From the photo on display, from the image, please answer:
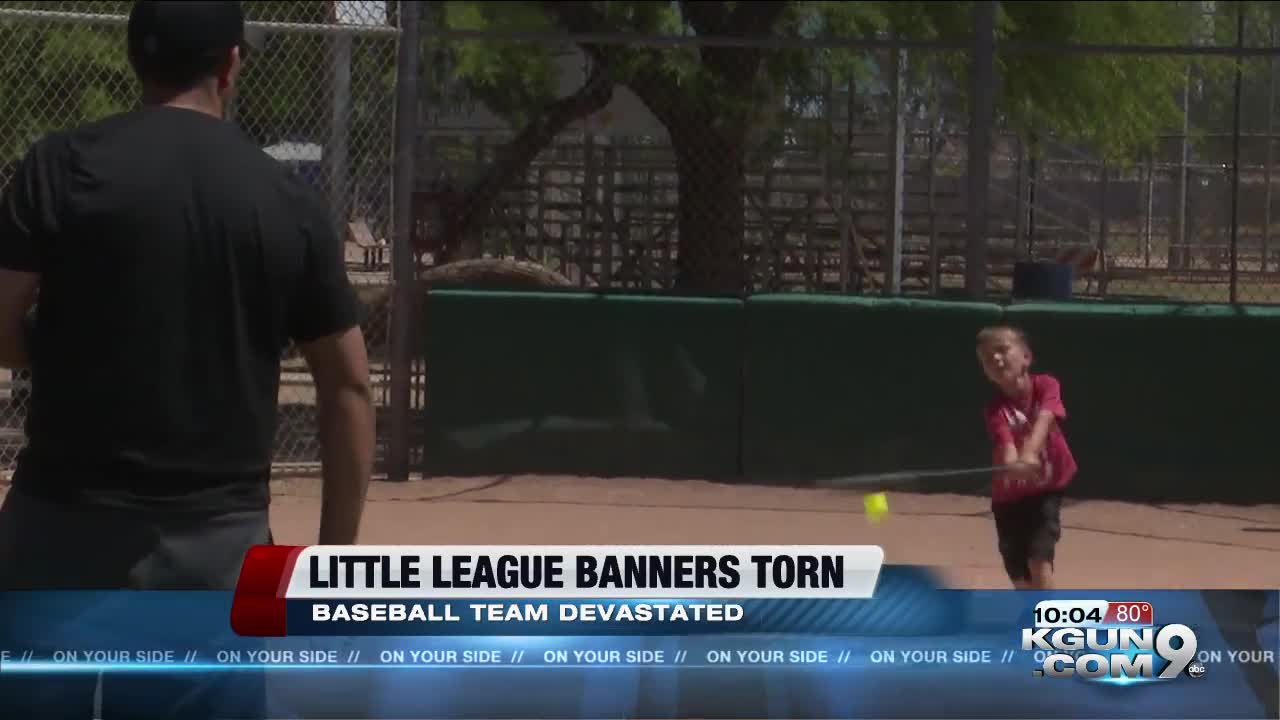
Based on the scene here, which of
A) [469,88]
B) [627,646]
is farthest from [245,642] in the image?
[469,88]

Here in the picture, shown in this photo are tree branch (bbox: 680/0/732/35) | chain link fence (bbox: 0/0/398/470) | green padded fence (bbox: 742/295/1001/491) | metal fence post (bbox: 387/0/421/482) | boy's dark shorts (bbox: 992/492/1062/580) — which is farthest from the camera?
tree branch (bbox: 680/0/732/35)

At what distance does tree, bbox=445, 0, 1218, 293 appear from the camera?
11.2 m

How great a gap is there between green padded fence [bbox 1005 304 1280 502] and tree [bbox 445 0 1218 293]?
220cm

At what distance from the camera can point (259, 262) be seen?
239cm

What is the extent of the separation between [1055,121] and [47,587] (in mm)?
11695

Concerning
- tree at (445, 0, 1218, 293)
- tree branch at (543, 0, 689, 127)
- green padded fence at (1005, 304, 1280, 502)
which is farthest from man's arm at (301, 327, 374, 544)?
tree branch at (543, 0, 689, 127)

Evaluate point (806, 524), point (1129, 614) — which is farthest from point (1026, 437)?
point (806, 524)

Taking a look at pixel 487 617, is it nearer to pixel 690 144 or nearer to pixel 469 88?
pixel 690 144

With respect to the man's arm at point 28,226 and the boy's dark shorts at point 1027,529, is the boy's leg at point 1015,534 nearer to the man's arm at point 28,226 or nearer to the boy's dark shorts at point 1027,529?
the boy's dark shorts at point 1027,529

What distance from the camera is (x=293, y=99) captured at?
11.8 m

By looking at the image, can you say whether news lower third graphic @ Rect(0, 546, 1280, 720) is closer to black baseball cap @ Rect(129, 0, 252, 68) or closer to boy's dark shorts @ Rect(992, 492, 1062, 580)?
black baseball cap @ Rect(129, 0, 252, 68)

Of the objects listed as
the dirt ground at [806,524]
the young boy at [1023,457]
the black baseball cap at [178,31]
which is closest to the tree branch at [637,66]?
the dirt ground at [806,524]

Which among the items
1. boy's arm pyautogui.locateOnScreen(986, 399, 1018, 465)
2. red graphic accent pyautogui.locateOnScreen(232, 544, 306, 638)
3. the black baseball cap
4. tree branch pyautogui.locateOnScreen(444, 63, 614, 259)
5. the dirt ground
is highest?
tree branch pyautogui.locateOnScreen(444, 63, 614, 259)

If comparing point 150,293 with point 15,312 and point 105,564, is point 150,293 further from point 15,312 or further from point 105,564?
Answer: point 105,564
